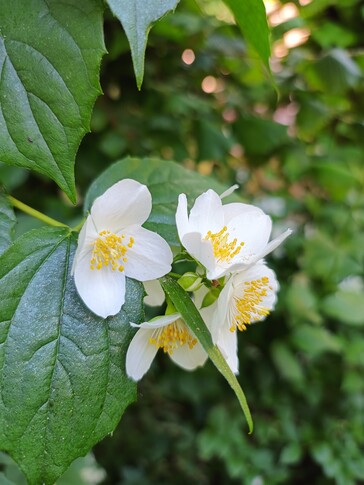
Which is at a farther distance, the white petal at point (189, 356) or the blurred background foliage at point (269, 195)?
the blurred background foliage at point (269, 195)

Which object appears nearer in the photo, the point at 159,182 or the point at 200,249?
the point at 200,249

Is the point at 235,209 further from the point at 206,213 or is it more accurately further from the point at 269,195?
the point at 269,195

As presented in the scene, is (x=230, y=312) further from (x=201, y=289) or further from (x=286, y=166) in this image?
(x=286, y=166)

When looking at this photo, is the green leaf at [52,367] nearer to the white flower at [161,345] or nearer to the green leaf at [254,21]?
the white flower at [161,345]

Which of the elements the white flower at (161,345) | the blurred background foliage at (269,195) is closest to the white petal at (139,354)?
the white flower at (161,345)

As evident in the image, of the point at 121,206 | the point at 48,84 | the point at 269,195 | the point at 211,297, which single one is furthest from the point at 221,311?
the point at 269,195

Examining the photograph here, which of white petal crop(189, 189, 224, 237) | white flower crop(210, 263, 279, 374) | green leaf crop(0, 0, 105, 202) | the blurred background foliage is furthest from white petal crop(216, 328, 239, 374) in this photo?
the blurred background foliage

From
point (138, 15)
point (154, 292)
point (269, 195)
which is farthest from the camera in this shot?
point (269, 195)

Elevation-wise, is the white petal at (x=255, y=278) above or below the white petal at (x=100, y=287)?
below

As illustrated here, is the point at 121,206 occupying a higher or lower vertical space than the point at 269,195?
higher
